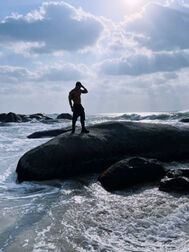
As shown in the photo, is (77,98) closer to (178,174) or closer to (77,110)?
(77,110)

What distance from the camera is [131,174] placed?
8641 mm

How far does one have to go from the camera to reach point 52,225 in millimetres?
5762

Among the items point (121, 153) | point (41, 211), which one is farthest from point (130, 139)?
point (41, 211)

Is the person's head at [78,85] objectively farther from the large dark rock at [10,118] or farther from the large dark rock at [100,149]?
the large dark rock at [10,118]

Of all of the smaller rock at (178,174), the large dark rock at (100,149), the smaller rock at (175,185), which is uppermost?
the large dark rock at (100,149)

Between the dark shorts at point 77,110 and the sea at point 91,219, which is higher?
the dark shorts at point 77,110

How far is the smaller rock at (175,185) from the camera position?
305 inches

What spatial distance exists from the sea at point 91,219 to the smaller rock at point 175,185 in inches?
9.1

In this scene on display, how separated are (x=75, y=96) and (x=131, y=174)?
167 inches

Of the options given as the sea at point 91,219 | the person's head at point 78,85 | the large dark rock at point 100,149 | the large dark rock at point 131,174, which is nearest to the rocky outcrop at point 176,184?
the sea at point 91,219

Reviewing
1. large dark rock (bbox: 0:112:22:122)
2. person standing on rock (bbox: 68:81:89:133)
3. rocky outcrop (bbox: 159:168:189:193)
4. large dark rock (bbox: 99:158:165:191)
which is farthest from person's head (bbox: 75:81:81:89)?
large dark rock (bbox: 0:112:22:122)

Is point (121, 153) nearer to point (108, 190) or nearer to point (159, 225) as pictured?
point (108, 190)

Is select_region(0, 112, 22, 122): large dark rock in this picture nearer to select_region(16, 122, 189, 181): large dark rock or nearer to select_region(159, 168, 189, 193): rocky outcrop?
select_region(16, 122, 189, 181): large dark rock

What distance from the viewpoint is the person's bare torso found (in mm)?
11492
